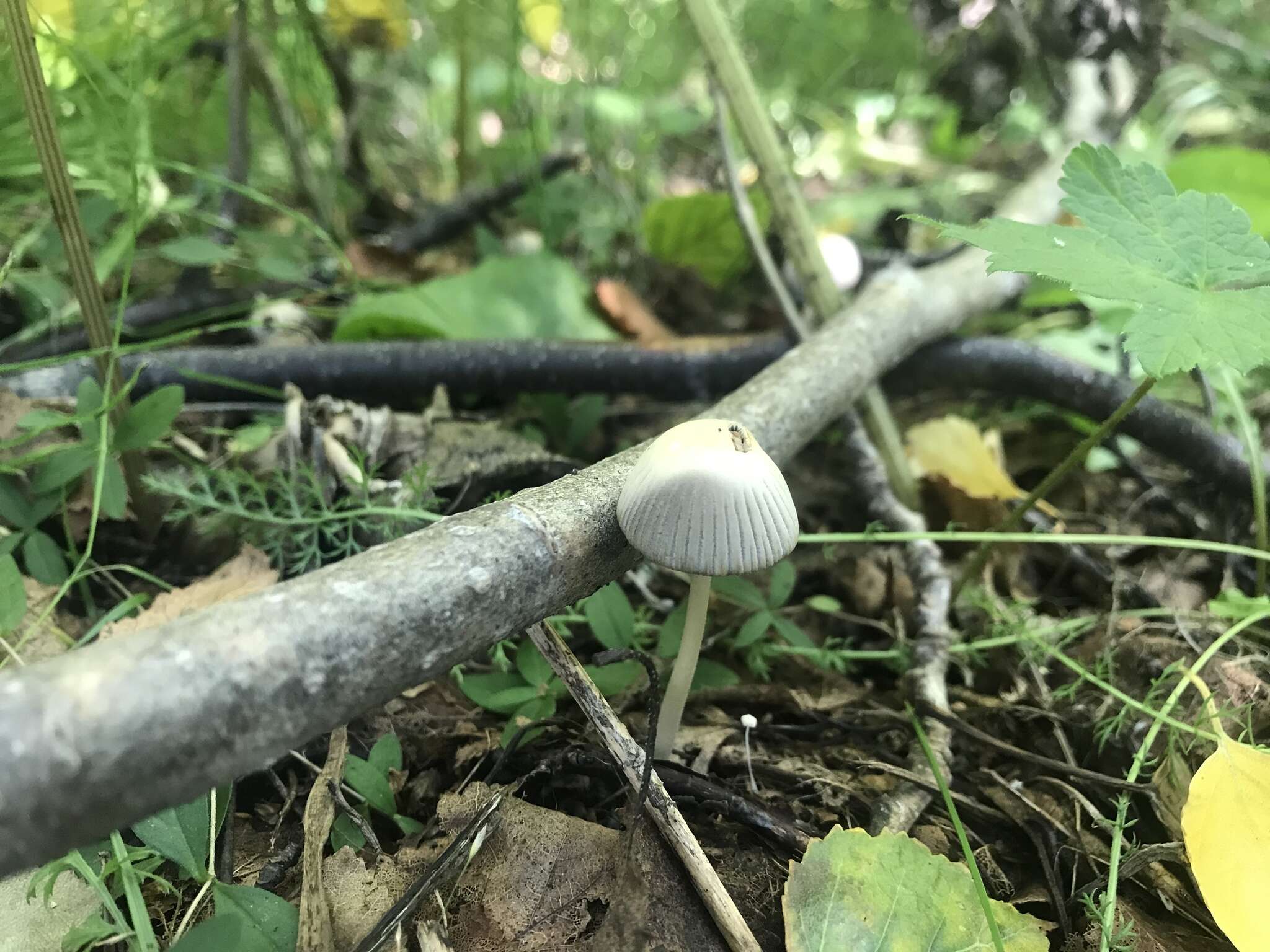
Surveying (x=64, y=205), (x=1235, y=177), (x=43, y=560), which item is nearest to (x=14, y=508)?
(x=43, y=560)

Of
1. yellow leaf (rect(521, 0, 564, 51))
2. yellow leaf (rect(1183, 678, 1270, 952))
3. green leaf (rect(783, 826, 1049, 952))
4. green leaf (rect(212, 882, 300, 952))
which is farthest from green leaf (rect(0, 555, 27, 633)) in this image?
yellow leaf (rect(521, 0, 564, 51))

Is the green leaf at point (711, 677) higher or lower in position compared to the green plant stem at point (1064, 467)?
lower

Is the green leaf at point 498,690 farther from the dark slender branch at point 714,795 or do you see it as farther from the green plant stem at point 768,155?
the green plant stem at point 768,155

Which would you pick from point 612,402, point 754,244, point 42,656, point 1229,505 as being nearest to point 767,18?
point 754,244

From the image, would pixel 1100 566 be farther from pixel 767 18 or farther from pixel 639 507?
pixel 767 18

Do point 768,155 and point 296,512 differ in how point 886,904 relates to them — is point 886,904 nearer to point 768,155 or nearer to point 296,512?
point 296,512

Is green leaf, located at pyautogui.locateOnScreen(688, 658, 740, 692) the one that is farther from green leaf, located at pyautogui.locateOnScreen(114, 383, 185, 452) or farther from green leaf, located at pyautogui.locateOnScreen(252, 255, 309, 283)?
green leaf, located at pyautogui.locateOnScreen(252, 255, 309, 283)

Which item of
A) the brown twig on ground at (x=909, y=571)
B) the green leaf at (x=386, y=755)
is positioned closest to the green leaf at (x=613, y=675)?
the green leaf at (x=386, y=755)
